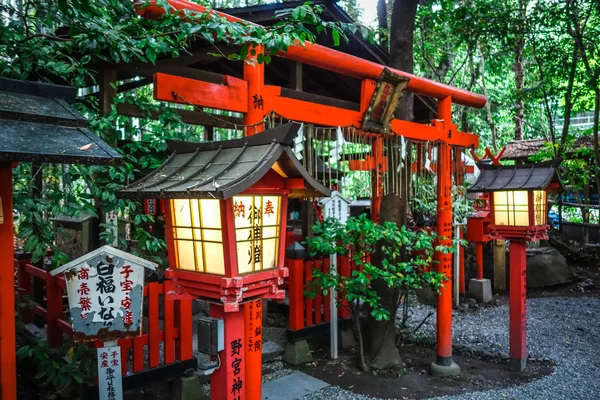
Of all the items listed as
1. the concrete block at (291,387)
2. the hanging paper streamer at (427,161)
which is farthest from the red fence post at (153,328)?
the hanging paper streamer at (427,161)

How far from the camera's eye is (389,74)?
582 cm

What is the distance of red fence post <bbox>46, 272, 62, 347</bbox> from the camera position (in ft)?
17.8

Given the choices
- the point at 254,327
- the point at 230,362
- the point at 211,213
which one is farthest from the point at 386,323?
the point at 211,213

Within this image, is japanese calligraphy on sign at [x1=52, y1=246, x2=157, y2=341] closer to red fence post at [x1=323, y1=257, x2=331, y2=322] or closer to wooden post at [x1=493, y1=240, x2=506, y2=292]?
red fence post at [x1=323, y1=257, x2=331, y2=322]

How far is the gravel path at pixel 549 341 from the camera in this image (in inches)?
253

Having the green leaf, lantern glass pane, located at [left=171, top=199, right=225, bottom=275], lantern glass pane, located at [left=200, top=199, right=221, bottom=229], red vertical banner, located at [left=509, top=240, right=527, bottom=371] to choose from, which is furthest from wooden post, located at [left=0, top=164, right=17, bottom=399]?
red vertical banner, located at [left=509, top=240, right=527, bottom=371]

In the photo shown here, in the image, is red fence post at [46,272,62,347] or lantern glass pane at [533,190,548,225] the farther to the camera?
lantern glass pane at [533,190,548,225]

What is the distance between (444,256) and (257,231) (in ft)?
15.8

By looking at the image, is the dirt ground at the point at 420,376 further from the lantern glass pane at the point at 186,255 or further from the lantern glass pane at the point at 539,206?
the lantern glass pane at the point at 186,255

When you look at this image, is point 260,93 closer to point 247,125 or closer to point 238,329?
point 247,125

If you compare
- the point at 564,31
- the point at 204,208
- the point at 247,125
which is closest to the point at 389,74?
the point at 247,125

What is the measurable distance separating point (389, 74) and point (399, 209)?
7.92 ft

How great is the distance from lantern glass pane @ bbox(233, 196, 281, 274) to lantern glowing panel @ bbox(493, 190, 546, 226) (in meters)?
5.38

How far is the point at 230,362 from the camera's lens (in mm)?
3422
